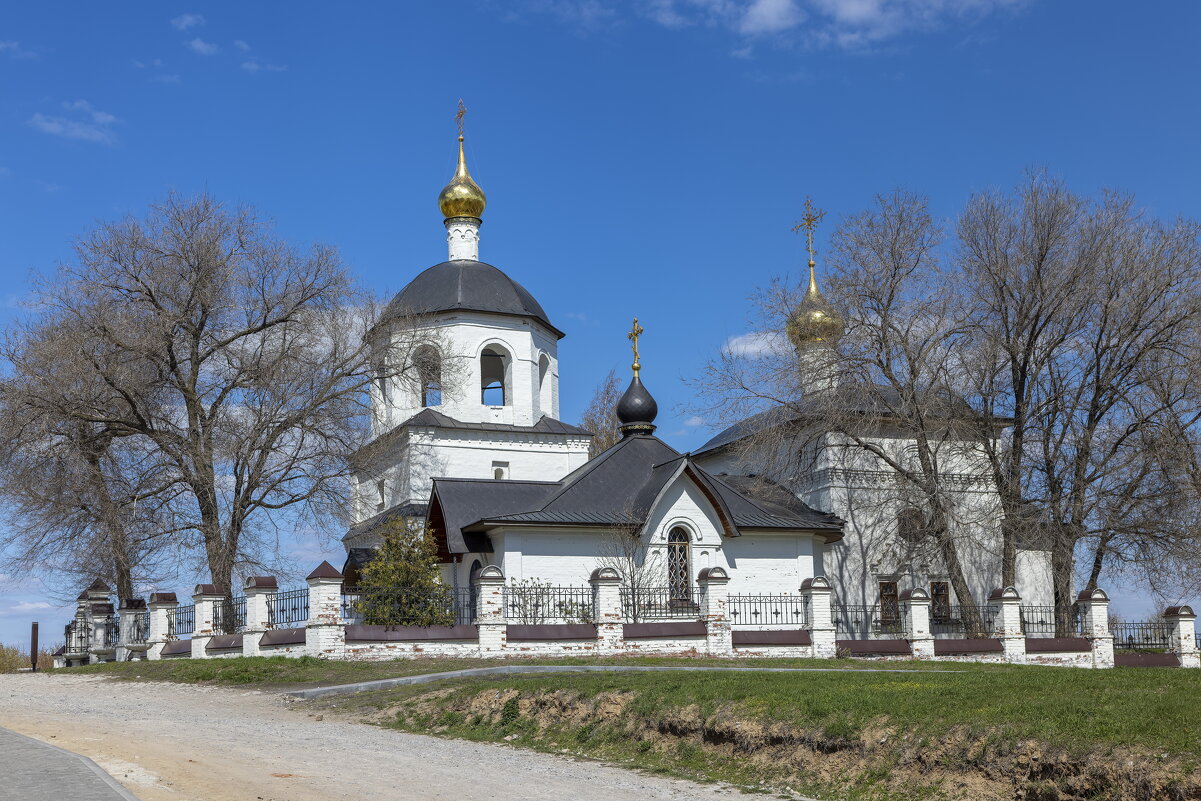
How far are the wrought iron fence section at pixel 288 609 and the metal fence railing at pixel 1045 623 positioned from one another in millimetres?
14461

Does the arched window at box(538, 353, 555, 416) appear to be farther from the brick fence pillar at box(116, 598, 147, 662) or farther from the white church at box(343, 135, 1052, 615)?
the brick fence pillar at box(116, 598, 147, 662)

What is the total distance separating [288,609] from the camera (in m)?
20.3

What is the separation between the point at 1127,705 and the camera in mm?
8938

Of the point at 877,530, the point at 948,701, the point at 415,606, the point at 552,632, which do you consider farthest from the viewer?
the point at 877,530

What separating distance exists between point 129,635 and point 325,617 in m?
8.48

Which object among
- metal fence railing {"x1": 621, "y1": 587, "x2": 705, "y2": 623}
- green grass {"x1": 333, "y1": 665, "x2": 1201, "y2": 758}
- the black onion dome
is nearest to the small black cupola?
the black onion dome

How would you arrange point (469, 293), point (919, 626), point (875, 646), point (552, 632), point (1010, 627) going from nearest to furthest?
point (552, 632), point (875, 646), point (919, 626), point (1010, 627), point (469, 293)

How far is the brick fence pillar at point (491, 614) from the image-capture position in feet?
64.6

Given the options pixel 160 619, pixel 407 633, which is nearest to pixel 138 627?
pixel 160 619

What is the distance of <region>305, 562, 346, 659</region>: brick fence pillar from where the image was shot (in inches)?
746

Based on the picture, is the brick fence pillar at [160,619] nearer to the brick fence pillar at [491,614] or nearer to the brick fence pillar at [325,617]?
the brick fence pillar at [325,617]

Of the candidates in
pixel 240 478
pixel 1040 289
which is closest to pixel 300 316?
pixel 240 478

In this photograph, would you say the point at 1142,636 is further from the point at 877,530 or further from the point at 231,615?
the point at 231,615

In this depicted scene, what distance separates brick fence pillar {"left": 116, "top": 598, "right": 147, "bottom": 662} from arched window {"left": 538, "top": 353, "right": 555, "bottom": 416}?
38.0ft
